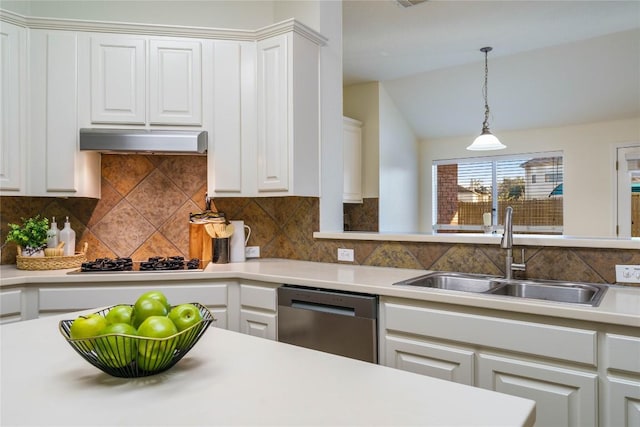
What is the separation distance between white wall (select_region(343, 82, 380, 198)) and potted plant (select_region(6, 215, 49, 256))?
3.35 metres

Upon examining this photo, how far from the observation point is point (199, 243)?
3.03m

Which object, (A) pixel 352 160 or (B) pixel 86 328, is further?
(A) pixel 352 160

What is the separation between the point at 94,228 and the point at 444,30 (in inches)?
134

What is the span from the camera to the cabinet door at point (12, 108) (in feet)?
8.52

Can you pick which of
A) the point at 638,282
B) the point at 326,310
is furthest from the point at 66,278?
the point at 638,282

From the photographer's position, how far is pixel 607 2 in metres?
3.46

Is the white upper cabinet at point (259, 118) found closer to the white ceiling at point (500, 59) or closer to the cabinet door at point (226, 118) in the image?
the cabinet door at point (226, 118)

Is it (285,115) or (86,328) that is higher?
(285,115)

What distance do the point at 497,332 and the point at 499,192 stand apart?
4.58m

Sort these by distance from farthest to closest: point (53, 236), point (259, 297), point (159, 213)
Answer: point (159, 213), point (53, 236), point (259, 297)

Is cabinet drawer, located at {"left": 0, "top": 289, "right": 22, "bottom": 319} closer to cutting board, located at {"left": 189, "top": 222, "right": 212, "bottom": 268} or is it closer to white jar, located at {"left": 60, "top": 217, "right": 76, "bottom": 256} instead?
white jar, located at {"left": 60, "top": 217, "right": 76, "bottom": 256}

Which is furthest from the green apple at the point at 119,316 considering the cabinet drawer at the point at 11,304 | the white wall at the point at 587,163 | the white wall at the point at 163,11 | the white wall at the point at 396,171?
the white wall at the point at 587,163

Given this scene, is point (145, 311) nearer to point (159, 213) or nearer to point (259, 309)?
point (259, 309)

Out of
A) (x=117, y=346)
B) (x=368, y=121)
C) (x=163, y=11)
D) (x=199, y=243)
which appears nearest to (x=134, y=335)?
(x=117, y=346)
